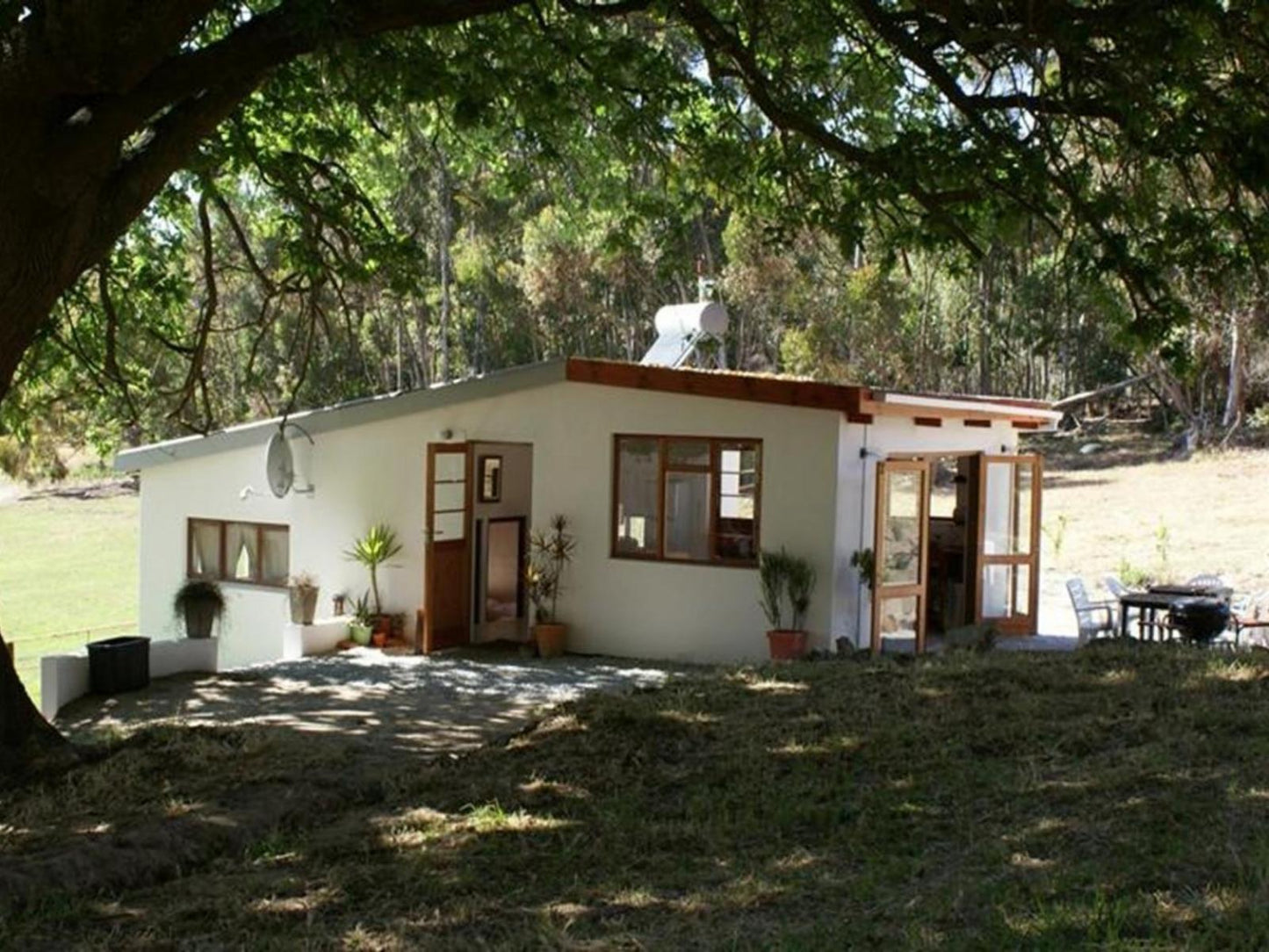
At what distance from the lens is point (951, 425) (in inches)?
622

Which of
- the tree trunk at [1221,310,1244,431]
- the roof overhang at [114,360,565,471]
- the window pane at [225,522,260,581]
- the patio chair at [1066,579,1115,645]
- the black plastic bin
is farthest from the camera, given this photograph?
the tree trunk at [1221,310,1244,431]

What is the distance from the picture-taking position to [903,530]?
14.6 m

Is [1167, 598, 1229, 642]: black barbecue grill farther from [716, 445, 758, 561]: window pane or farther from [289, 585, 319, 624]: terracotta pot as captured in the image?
[289, 585, 319, 624]: terracotta pot

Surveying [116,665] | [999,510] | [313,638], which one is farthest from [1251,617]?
[116,665]

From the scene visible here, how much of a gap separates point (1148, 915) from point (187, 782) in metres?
5.09

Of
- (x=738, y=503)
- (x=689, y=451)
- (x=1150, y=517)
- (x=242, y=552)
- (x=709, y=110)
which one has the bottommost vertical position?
(x=242, y=552)

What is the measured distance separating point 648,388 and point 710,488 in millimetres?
1254

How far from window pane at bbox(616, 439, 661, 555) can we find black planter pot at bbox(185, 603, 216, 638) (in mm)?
4356

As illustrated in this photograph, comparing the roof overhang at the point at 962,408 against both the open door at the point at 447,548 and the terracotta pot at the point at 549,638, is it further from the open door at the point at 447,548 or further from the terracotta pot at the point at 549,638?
the open door at the point at 447,548

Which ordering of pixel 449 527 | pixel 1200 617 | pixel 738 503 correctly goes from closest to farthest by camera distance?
pixel 1200 617 → pixel 738 503 → pixel 449 527

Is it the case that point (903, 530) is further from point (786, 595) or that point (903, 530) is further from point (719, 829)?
point (719, 829)

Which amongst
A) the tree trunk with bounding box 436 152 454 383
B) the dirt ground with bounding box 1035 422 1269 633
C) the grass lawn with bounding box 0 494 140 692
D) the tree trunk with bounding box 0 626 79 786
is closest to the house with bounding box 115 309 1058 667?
the dirt ground with bounding box 1035 422 1269 633

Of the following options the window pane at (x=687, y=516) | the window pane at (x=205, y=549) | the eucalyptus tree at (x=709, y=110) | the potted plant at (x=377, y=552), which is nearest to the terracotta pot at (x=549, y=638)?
the window pane at (x=687, y=516)

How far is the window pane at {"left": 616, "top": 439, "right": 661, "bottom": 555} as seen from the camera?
14914 millimetres
